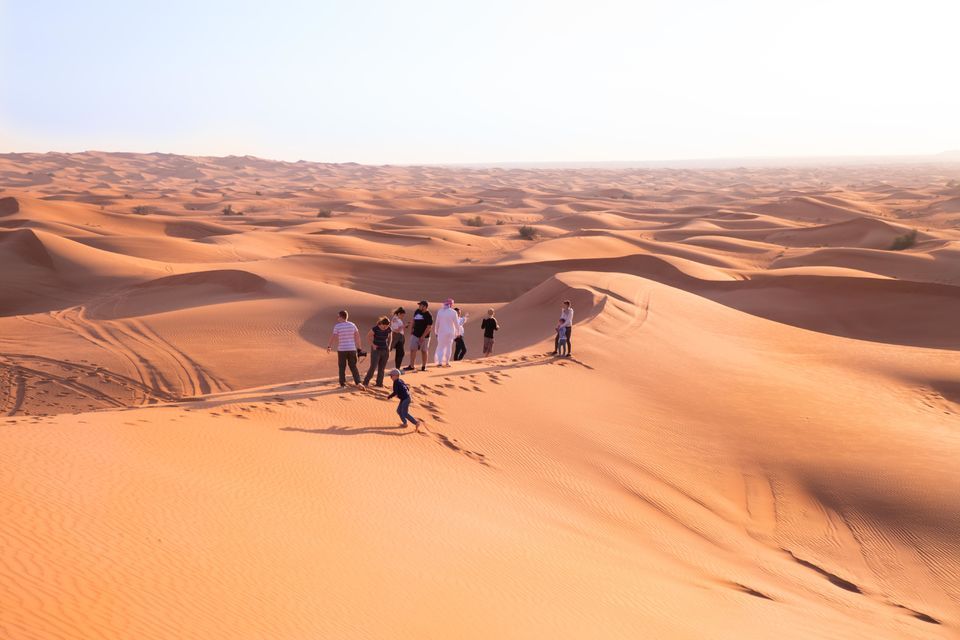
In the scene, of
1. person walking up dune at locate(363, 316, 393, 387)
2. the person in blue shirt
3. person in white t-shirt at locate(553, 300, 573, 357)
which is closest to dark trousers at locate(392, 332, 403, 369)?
person walking up dune at locate(363, 316, 393, 387)

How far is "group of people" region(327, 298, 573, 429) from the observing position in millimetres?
11430

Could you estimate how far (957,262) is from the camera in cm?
3189

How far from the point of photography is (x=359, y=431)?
10.1 meters

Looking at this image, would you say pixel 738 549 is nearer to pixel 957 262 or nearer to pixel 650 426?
pixel 650 426

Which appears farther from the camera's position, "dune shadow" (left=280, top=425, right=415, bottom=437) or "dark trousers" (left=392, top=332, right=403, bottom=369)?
"dark trousers" (left=392, top=332, right=403, bottom=369)

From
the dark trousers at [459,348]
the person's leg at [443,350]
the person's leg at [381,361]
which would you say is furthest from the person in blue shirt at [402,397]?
the dark trousers at [459,348]

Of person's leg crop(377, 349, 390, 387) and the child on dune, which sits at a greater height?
person's leg crop(377, 349, 390, 387)

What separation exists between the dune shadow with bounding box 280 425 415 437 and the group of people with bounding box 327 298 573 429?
0.14 metres

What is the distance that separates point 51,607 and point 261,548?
177 cm

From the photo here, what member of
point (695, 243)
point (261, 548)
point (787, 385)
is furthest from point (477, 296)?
point (261, 548)

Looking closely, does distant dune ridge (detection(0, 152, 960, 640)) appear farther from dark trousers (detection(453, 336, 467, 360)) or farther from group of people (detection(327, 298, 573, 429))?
dark trousers (detection(453, 336, 467, 360))

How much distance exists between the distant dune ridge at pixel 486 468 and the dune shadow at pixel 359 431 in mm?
39

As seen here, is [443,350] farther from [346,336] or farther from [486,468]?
[486,468]

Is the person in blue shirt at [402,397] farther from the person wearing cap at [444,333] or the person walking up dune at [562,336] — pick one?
the person walking up dune at [562,336]
